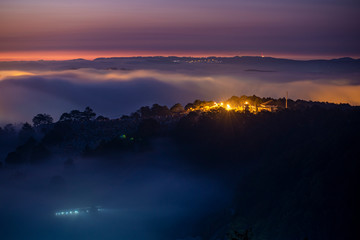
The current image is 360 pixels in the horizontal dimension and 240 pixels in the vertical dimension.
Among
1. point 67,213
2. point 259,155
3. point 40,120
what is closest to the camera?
point 67,213

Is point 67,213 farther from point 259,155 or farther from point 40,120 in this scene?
point 40,120

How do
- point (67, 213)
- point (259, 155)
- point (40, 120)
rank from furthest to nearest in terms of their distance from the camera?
1. point (40, 120)
2. point (259, 155)
3. point (67, 213)

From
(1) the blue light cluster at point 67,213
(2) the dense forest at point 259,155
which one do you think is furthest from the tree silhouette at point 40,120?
(1) the blue light cluster at point 67,213

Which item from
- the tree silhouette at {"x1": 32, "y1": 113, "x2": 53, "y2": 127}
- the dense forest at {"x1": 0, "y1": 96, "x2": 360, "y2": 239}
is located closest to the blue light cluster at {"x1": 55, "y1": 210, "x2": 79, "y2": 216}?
the dense forest at {"x1": 0, "y1": 96, "x2": 360, "y2": 239}

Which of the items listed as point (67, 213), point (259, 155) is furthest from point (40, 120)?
point (259, 155)

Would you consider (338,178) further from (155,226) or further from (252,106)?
(252,106)

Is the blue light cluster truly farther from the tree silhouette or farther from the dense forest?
the tree silhouette

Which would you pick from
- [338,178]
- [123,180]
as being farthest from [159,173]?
[338,178]

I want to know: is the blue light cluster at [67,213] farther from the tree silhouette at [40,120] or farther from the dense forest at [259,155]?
the tree silhouette at [40,120]
